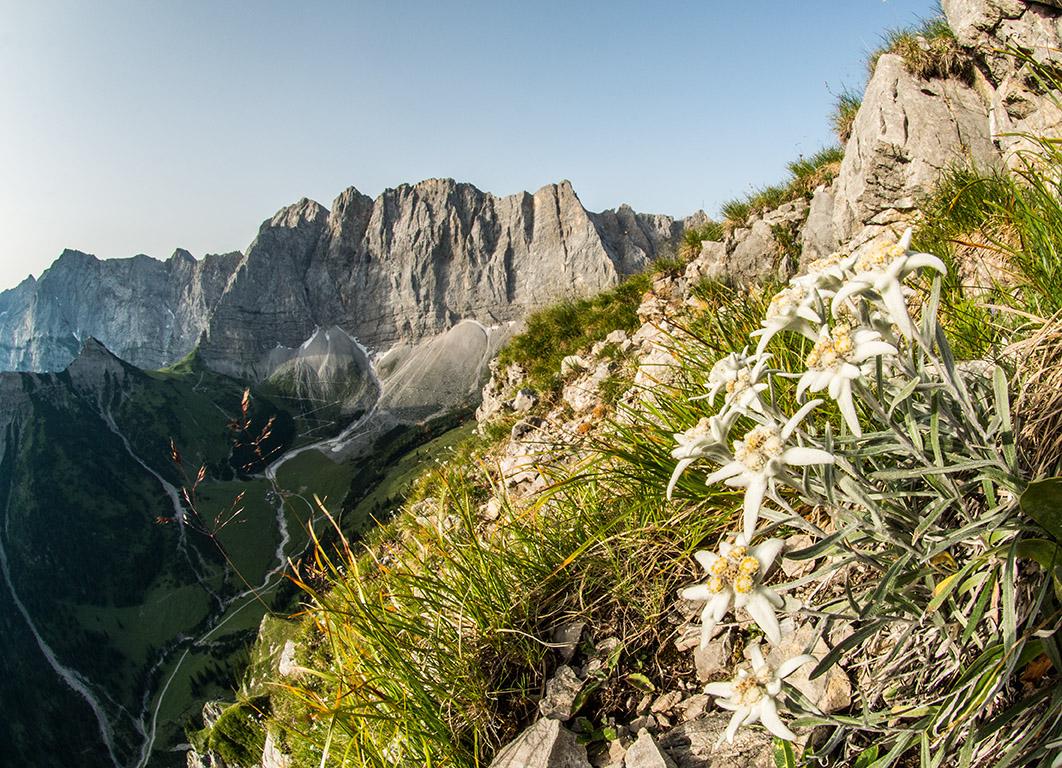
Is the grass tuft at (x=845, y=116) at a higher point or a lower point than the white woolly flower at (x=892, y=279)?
higher

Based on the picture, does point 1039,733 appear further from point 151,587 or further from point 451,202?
point 451,202

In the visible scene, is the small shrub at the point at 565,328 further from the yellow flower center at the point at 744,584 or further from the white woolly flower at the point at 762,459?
the yellow flower center at the point at 744,584

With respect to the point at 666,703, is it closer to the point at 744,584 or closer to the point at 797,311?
the point at 744,584

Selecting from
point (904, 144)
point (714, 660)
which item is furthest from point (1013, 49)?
point (714, 660)

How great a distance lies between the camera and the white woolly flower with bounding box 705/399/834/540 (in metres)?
1.50

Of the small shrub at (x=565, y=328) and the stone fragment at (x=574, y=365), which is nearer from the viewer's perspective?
the stone fragment at (x=574, y=365)

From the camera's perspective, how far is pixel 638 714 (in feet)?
8.84

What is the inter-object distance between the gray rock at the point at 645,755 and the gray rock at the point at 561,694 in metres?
0.41

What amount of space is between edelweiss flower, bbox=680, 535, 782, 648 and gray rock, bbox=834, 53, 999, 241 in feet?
23.9

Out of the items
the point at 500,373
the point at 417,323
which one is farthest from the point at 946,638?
the point at 417,323

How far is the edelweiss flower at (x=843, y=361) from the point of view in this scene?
1492mm

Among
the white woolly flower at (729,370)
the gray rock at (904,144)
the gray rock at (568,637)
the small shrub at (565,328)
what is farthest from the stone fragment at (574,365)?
the white woolly flower at (729,370)

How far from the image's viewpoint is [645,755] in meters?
2.28

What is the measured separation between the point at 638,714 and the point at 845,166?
840cm
